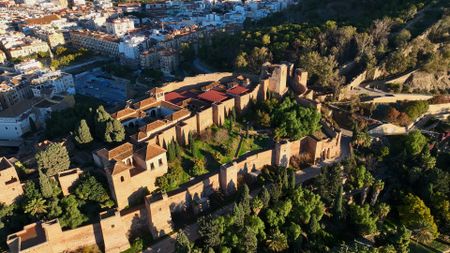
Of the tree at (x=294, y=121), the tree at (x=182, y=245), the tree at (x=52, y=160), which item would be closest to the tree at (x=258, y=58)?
the tree at (x=294, y=121)

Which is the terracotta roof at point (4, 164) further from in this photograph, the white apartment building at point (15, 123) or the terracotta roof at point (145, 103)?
the white apartment building at point (15, 123)

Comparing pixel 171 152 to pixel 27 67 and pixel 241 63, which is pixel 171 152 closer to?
pixel 241 63

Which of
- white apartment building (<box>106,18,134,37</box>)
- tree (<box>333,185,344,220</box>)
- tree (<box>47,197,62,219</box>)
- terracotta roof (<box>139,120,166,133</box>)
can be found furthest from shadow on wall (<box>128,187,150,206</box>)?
white apartment building (<box>106,18,134,37</box>)

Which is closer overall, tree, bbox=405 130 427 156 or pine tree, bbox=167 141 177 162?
pine tree, bbox=167 141 177 162

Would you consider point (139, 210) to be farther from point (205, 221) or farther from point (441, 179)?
point (441, 179)

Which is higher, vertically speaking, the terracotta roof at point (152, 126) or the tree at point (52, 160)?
the terracotta roof at point (152, 126)

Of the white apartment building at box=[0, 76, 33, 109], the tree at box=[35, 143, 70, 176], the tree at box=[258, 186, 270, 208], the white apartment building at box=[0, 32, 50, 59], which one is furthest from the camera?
the white apartment building at box=[0, 32, 50, 59]

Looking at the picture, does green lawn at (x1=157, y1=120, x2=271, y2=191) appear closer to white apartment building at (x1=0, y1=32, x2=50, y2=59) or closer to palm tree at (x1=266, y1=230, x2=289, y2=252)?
palm tree at (x1=266, y1=230, x2=289, y2=252)
